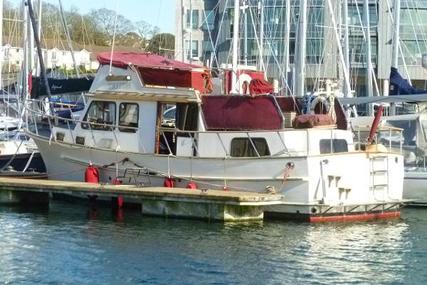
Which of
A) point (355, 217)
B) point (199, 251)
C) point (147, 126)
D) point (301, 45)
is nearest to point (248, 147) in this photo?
point (147, 126)

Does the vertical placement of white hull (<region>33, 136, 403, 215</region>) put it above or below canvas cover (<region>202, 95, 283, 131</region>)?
below

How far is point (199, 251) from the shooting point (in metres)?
18.8

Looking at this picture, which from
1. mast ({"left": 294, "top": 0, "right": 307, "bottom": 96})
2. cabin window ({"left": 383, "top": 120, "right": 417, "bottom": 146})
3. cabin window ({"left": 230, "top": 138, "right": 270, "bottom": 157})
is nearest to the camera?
cabin window ({"left": 230, "top": 138, "right": 270, "bottom": 157})

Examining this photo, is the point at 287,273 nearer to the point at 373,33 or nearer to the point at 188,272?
the point at 188,272

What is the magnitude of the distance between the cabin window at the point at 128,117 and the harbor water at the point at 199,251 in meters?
2.24

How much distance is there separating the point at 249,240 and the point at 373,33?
178 feet

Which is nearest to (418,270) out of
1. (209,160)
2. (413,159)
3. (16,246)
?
(209,160)

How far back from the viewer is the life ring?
79.8ft

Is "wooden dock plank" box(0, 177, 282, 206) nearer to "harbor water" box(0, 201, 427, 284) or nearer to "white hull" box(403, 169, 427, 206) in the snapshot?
"harbor water" box(0, 201, 427, 284)

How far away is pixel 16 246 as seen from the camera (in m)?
19.1

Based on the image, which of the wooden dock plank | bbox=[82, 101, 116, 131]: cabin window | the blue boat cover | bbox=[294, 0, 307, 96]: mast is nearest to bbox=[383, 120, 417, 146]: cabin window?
the blue boat cover

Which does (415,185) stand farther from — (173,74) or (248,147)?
(173,74)

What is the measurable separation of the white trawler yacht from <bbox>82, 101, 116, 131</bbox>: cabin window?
0.03 m

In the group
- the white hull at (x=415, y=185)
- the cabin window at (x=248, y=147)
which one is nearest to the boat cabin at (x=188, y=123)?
the cabin window at (x=248, y=147)
